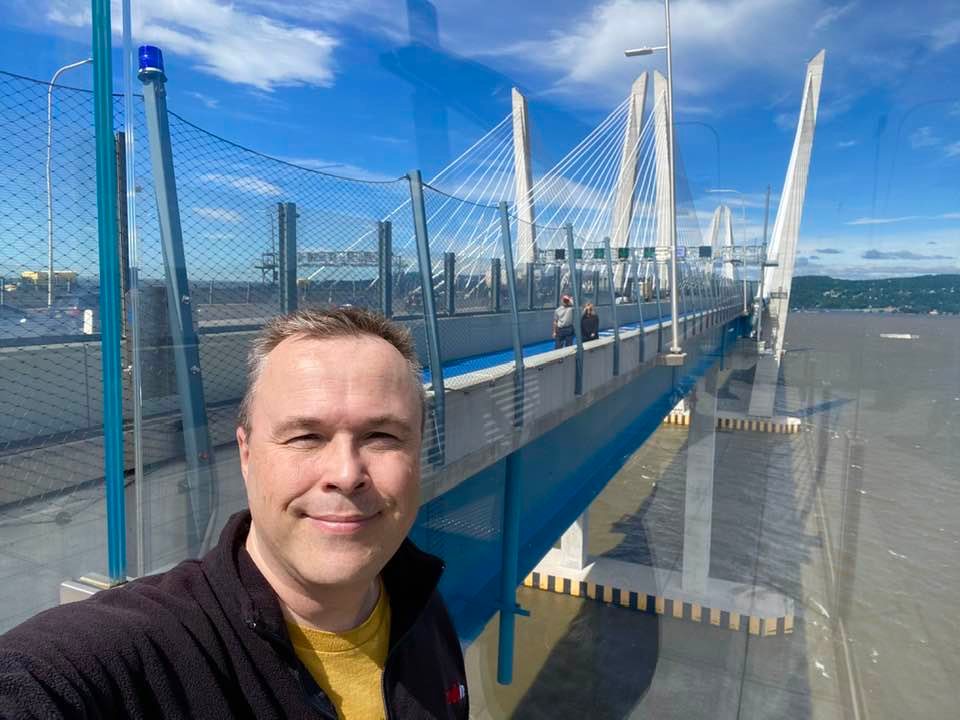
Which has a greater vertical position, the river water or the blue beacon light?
the blue beacon light

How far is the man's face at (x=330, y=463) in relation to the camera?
0.96 meters

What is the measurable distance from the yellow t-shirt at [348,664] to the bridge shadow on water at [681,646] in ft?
26.3

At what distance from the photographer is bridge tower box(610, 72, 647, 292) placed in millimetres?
22469

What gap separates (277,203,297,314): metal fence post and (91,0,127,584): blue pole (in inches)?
26.1

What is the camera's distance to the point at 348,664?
106 cm

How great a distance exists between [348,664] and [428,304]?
2366 mm

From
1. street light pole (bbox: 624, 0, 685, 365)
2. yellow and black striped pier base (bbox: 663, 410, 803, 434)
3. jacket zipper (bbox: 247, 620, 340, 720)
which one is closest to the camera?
jacket zipper (bbox: 247, 620, 340, 720)

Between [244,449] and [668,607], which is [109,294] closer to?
[244,449]

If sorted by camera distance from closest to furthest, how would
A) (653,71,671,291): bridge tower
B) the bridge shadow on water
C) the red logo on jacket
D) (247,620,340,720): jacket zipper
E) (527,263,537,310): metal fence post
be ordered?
(247,620,340,720): jacket zipper, the red logo on jacket, (527,263,537,310): metal fence post, the bridge shadow on water, (653,71,671,291): bridge tower

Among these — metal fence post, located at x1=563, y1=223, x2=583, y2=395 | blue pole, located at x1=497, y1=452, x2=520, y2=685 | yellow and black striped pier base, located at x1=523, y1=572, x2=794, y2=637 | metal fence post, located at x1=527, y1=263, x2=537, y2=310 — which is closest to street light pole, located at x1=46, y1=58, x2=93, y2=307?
blue pole, located at x1=497, y1=452, x2=520, y2=685

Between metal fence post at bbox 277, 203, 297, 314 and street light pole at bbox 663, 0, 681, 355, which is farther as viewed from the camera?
street light pole at bbox 663, 0, 681, 355

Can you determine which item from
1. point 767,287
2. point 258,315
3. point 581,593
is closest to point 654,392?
point 581,593

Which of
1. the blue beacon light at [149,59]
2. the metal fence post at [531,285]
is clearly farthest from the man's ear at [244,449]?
the metal fence post at [531,285]

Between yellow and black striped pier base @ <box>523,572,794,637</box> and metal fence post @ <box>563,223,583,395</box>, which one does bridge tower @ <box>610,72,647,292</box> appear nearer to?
yellow and black striped pier base @ <box>523,572,794,637</box>
